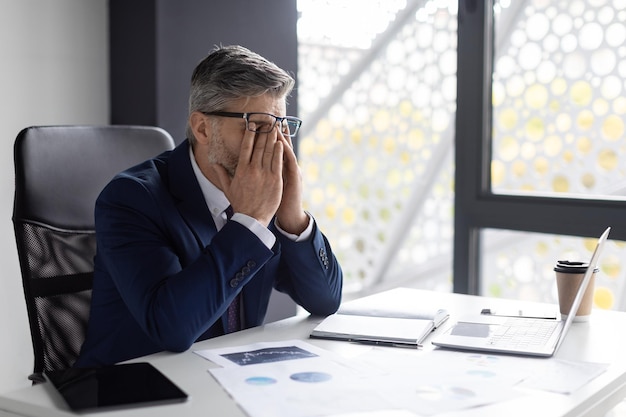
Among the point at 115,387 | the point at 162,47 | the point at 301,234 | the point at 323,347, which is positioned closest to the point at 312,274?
the point at 301,234

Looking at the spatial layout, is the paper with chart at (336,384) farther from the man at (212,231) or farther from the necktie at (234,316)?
the necktie at (234,316)

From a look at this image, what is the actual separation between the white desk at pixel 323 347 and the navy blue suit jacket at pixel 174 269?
74mm

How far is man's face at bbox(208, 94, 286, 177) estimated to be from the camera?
1.73 m

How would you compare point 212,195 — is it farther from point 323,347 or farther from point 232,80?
point 323,347

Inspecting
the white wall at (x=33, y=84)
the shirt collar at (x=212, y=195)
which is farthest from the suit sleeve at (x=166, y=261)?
the white wall at (x=33, y=84)

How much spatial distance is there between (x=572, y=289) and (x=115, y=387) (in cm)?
102

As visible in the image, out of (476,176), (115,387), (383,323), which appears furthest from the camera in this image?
(476,176)

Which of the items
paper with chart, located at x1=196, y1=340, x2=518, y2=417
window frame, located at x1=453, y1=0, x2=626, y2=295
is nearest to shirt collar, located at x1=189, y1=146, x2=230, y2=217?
paper with chart, located at x1=196, y1=340, x2=518, y2=417

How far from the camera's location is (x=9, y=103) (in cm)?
257

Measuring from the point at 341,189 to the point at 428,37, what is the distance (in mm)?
1051

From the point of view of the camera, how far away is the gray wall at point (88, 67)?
8.45ft

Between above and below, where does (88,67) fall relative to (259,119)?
above

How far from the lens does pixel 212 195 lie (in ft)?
5.83

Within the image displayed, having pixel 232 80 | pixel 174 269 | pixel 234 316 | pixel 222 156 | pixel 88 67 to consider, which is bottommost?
pixel 234 316
